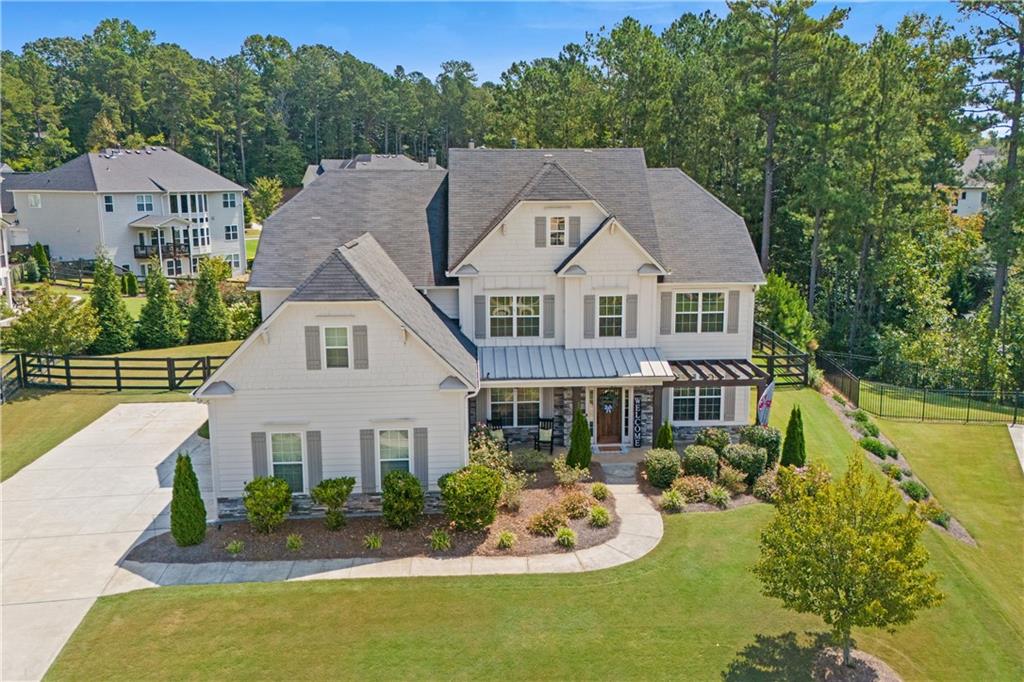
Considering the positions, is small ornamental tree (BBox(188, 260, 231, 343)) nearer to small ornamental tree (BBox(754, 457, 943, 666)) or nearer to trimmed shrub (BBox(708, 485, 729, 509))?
trimmed shrub (BBox(708, 485, 729, 509))

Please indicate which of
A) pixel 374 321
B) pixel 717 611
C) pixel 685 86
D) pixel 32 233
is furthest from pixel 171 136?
pixel 717 611

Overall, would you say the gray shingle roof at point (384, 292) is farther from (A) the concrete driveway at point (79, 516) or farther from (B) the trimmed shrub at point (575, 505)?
(A) the concrete driveway at point (79, 516)

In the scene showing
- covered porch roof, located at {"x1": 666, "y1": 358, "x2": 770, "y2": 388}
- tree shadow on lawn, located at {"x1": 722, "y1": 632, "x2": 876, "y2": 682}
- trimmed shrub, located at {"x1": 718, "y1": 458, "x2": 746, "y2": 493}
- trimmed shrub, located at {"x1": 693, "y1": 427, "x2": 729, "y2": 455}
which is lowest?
tree shadow on lawn, located at {"x1": 722, "y1": 632, "x2": 876, "y2": 682}

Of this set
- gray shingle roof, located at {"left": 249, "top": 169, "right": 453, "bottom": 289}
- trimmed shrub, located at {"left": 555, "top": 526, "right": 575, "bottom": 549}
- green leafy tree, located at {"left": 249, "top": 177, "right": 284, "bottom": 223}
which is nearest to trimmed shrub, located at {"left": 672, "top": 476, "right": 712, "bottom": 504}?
trimmed shrub, located at {"left": 555, "top": 526, "right": 575, "bottom": 549}

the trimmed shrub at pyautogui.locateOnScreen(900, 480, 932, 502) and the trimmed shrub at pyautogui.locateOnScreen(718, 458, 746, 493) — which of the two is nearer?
the trimmed shrub at pyautogui.locateOnScreen(718, 458, 746, 493)

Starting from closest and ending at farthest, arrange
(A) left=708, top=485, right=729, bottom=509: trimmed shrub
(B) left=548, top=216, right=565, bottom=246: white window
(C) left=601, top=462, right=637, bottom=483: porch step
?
(A) left=708, top=485, right=729, bottom=509: trimmed shrub < (C) left=601, top=462, right=637, bottom=483: porch step < (B) left=548, top=216, right=565, bottom=246: white window

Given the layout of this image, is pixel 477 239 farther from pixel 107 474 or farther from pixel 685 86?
pixel 685 86
